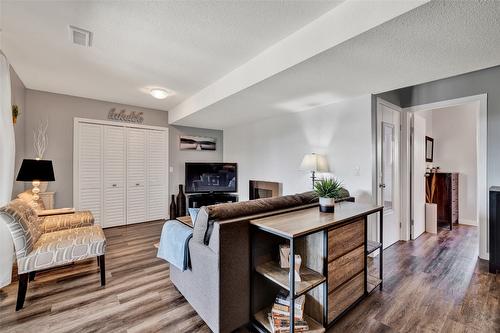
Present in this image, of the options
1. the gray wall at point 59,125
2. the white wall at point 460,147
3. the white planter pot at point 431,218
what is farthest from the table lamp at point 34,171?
the white wall at point 460,147

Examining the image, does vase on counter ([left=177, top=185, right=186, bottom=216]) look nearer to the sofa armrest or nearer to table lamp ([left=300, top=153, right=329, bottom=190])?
Answer: the sofa armrest

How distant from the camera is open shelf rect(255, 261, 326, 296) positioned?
1.49m

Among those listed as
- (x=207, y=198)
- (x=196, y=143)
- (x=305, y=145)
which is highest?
(x=196, y=143)

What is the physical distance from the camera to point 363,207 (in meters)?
2.17

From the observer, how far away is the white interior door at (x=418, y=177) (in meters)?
3.68

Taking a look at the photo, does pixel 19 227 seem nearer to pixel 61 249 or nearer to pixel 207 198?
pixel 61 249

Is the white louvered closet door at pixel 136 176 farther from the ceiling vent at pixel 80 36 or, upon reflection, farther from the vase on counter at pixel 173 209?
the ceiling vent at pixel 80 36

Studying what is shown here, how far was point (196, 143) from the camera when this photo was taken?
5.47 m

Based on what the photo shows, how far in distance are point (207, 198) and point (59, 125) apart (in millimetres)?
3056

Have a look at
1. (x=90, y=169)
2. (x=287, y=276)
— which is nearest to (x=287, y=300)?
(x=287, y=276)

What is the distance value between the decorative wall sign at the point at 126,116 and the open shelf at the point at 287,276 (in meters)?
4.18

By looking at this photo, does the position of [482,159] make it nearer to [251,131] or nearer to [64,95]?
[251,131]

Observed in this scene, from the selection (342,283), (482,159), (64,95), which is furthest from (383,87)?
(64,95)

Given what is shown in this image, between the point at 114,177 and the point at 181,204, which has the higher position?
the point at 114,177
